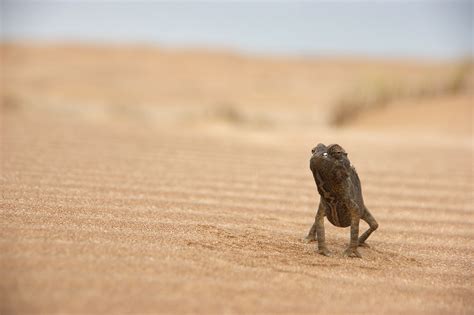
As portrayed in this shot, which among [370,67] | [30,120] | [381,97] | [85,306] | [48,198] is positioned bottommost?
[85,306]

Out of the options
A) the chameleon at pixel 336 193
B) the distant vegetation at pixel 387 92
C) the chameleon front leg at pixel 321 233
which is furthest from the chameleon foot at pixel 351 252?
the distant vegetation at pixel 387 92

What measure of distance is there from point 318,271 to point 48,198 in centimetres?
190

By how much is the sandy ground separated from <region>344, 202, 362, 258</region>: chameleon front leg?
0.07m

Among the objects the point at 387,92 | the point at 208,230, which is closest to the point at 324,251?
the point at 208,230

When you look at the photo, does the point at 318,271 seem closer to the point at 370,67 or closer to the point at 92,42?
the point at 370,67

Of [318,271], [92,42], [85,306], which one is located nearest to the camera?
[85,306]

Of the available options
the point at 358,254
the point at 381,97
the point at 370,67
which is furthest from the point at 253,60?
the point at 358,254

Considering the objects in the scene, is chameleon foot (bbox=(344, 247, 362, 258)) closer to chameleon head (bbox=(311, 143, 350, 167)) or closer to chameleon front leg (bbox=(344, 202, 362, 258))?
chameleon front leg (bbox=(344, 202, 362, 258))

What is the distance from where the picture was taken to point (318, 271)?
10.2ft

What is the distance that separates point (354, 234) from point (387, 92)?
10.6 meters

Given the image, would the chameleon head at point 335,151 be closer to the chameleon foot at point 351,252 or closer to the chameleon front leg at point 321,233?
the chameleon front leg at point 321,233

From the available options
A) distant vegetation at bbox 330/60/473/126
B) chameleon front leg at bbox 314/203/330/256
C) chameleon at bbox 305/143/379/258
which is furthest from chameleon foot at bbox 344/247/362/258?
distant vegetation at bbox 330/60/473/126

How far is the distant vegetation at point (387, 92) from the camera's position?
13.4 m

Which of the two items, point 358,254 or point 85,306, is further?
point 358,254
